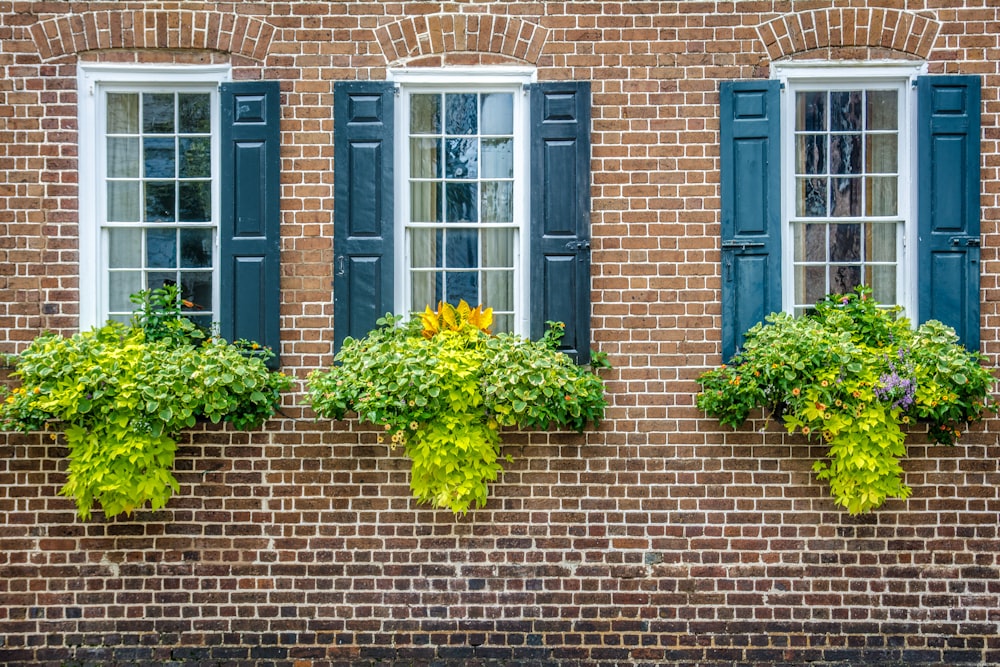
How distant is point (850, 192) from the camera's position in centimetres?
602

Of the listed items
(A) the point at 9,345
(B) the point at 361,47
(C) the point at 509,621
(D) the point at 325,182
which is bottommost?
(C) the point at 509,621

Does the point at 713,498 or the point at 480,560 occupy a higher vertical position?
the point at 713,498

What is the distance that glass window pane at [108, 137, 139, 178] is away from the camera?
6059mm

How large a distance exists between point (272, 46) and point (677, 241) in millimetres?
3197

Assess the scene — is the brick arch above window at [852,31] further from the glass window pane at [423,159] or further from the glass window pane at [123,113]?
the glass window pane at [123,113]

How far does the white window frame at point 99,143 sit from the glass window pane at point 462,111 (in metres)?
1.57

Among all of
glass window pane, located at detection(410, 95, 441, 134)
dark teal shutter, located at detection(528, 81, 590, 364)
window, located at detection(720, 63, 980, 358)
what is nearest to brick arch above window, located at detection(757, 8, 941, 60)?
window, located at detection(720, 63, 980, 358)

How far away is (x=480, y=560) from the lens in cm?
577

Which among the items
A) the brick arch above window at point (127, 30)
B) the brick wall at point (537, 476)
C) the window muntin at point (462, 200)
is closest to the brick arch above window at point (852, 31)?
the brick wall at point (537, 476)

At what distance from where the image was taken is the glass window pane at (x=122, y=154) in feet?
19.9

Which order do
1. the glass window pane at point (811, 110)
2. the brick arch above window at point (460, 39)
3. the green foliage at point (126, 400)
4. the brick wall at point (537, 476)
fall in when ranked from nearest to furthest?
1. the green foliage at point (126, 400)
2. the brick wall at point (537, 476)
3. the brick arch above window at point (460, 39)
4. the glass window pane at point (811, 110)

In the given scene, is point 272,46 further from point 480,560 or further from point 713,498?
point 713,498

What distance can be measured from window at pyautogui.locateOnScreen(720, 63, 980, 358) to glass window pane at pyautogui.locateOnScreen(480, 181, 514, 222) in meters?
1.52

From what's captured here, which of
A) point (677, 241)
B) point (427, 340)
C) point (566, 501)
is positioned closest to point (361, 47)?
point (427, 340)
